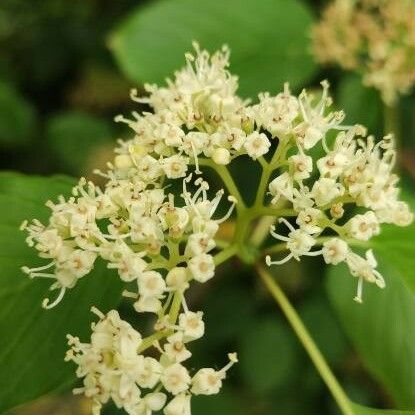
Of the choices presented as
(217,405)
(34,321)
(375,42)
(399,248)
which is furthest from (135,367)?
(217,405)

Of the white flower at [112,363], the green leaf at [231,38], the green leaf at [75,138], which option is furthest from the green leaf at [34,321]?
the green leaf at [75,138]

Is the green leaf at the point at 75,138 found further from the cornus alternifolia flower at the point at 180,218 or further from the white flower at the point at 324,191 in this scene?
the white flower at the point at 324,191

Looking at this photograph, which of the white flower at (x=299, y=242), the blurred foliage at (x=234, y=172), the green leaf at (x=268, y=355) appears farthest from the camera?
the green leaf at (x=268, y=355)

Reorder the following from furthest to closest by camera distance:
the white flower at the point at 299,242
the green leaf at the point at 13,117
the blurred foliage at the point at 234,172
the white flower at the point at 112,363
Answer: the green leaf at the point at 13,117 → the blurred foliage at the point at 234,172 → the white flower at the point at 299,242 → the white flower at the point at 112,363

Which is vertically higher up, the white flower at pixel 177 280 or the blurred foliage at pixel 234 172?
the blurred foliage at pixel 234 172

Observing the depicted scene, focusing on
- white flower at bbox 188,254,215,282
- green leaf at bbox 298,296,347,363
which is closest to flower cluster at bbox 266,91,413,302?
white flower at bbox 188,254,215,282

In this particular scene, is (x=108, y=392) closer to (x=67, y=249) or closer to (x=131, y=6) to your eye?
(x=67, y=249)

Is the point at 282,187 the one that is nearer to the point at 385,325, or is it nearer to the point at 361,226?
the point at 361,226
